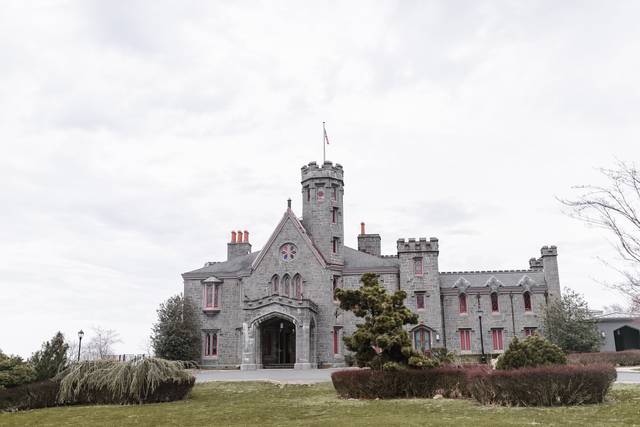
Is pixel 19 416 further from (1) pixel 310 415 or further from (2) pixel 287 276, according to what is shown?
(2) pixel 287 276

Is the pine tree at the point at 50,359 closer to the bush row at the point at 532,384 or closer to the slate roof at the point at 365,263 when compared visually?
the bush row at the point at 532,384

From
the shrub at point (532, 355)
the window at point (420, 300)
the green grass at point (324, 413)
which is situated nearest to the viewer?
the green grass at point (324, 413)

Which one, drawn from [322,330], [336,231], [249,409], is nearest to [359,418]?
[249,409]

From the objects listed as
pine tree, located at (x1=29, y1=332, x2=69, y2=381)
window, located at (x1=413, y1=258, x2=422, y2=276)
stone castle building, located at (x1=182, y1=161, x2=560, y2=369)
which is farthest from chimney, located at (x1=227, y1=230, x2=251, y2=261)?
pine tree, located at (x1=29, y1=332, x2=69, y2=381)

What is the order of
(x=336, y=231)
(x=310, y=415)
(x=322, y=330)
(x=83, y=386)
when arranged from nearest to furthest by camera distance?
1. (x=310, y=415)
2. (x=83, y=386)
3. (x=322, y=330)
4. (x=336, y=231)

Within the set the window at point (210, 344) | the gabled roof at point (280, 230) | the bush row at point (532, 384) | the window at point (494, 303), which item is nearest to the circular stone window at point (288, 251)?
the gabled roof at point (280, 230)

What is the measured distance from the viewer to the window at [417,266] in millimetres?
46281

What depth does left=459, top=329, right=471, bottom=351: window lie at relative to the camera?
46.3 metres

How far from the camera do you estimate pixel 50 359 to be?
70.1ft

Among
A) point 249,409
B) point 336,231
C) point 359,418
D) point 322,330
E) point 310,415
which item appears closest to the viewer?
point 359,418

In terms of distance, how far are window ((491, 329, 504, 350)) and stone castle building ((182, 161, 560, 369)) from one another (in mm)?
78

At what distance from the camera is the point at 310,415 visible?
16.1 meters

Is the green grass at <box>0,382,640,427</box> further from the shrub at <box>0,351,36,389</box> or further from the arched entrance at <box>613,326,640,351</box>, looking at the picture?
the arched entrance at <box>613,326,640,351</box>

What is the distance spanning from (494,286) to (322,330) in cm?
1459
